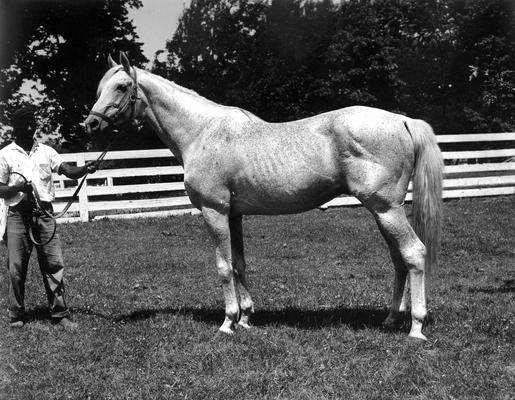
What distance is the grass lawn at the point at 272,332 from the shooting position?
442cm

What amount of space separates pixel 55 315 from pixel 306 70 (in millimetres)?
31734

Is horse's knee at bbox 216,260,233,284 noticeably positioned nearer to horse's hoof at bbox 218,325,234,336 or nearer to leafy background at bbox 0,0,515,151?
horse's hoof at bbox 218,325,234,336

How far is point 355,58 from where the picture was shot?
35625mm

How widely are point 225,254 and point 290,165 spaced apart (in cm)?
121

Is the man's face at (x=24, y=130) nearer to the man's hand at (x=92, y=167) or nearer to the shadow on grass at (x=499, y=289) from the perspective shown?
the man's hand at (x=92, y=167)

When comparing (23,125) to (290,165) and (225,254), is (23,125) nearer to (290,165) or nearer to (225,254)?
(225,254)

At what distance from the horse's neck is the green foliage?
28343 mm

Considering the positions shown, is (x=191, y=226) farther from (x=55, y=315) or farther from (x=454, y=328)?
(x=454, y=328)

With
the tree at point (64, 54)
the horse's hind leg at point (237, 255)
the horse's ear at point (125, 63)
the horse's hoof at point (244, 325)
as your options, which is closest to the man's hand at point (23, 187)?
the horse's ear at point (125, 63)

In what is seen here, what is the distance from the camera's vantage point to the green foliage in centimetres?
3516

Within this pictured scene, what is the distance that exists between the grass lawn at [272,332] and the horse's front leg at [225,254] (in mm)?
266

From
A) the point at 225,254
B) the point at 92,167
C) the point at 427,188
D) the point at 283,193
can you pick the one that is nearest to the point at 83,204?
the point at 92,167

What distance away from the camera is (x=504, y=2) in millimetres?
34625

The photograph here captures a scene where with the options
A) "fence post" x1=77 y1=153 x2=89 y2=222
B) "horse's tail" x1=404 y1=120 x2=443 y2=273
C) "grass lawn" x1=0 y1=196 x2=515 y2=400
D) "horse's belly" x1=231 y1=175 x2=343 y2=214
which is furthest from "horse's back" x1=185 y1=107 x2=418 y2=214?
"fence post" x1=77 y1=153 x2=89 y2=222
